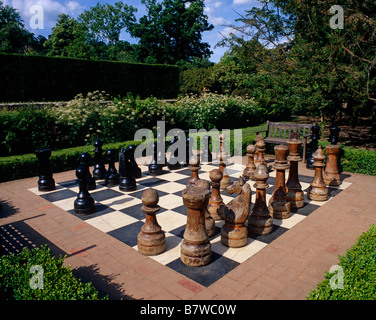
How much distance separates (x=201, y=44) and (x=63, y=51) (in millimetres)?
15017

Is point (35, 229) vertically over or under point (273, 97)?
under

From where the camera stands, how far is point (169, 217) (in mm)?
4770

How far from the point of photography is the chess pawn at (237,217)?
3.75 m

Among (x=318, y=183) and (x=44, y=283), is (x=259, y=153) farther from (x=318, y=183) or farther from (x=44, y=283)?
(x=44, y=283)

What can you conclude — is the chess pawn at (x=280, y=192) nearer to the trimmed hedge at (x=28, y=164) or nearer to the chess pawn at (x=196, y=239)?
the chess pawn at (x=196, y=239)

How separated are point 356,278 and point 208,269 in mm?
1456

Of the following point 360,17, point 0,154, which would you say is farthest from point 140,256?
point 360,17

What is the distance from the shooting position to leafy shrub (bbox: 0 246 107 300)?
2246 millimetres

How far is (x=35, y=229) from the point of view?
175 inches

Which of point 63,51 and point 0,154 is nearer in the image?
point 0,154

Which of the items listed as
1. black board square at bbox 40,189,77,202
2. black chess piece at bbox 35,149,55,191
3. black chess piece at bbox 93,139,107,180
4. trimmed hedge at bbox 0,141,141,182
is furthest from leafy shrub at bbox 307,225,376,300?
trimmed hedge at bbox 0,141,141,182

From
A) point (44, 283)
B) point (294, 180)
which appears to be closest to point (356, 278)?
point (44, 283)

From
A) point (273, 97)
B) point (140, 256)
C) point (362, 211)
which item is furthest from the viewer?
point (273, 97)
